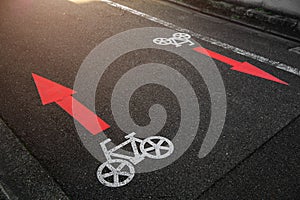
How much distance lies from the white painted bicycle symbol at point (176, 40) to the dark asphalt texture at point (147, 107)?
32 cm

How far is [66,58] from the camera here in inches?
180

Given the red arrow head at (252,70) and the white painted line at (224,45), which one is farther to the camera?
the white painted line at (224,45)

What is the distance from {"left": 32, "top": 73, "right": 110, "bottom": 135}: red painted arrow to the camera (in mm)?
3184

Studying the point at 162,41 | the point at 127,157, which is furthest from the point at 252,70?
the point at 127,157

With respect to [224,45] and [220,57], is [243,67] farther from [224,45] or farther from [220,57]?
[224,45]

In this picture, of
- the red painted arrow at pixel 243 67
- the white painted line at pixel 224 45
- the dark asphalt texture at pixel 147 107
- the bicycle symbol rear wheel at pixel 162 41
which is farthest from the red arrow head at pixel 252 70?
the bicycle symbol rear wheel at pixel 162 41

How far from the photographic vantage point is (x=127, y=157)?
2.75 meters

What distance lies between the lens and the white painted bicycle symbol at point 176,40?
508cm

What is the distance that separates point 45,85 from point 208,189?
266cm

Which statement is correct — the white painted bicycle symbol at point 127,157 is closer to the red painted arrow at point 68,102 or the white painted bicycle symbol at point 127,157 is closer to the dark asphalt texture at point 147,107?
the dark asphalt texture at point 147,107

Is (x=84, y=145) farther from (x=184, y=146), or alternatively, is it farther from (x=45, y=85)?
(x=45, y=85)

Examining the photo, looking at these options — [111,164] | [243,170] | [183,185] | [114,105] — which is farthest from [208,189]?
[114,105]

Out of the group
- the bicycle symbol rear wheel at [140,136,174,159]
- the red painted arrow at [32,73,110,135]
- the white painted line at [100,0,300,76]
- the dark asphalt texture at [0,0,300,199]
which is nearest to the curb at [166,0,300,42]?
the dark asphalt texture at [0,0,300,199]

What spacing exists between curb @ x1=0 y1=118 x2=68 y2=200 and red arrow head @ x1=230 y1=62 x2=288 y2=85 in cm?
310
